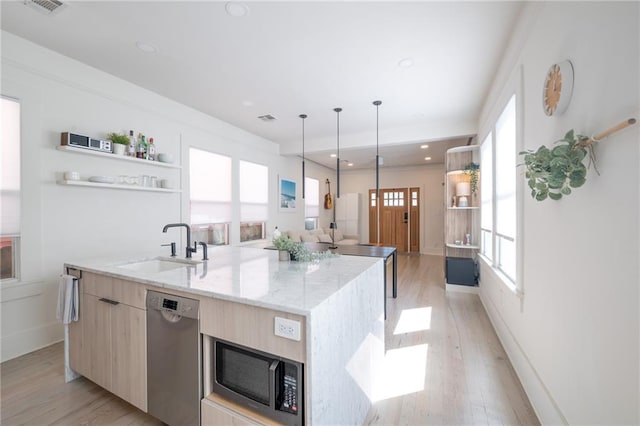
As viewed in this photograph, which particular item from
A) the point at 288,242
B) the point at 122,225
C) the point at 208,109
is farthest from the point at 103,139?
the point at 288,242

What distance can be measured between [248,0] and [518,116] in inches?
87.9

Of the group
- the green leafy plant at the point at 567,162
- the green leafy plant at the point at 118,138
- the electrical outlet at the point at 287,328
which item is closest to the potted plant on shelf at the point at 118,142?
the green leafy plant at the point at 118,138

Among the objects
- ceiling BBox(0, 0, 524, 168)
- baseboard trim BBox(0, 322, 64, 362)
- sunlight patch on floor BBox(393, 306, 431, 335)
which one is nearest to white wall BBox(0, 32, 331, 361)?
baseboard trim BBox(0, 322, 64, 362)

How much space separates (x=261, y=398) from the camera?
1254 millimetres

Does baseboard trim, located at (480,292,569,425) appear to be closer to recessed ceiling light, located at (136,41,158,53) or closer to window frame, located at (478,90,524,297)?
window frame, located at (478,90,524,297)

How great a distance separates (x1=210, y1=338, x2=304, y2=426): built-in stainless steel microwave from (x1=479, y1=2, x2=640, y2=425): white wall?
1189 mm

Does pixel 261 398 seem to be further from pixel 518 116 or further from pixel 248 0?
pixel 518 116

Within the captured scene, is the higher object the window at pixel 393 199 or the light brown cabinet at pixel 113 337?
the window at pixel 393 199

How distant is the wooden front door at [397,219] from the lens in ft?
27.9

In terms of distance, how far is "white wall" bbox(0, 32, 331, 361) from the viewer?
8.13 feet

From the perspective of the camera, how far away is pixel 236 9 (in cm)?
203

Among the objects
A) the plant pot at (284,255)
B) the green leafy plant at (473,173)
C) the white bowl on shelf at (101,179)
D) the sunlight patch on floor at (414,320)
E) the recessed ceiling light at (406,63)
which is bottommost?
the sunlight patch on floor at (414,320)

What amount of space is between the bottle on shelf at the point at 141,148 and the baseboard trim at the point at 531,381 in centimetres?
429

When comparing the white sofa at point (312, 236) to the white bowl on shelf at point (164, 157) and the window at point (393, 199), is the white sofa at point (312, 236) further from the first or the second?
the white bowl on shelf at point (164, 157)
